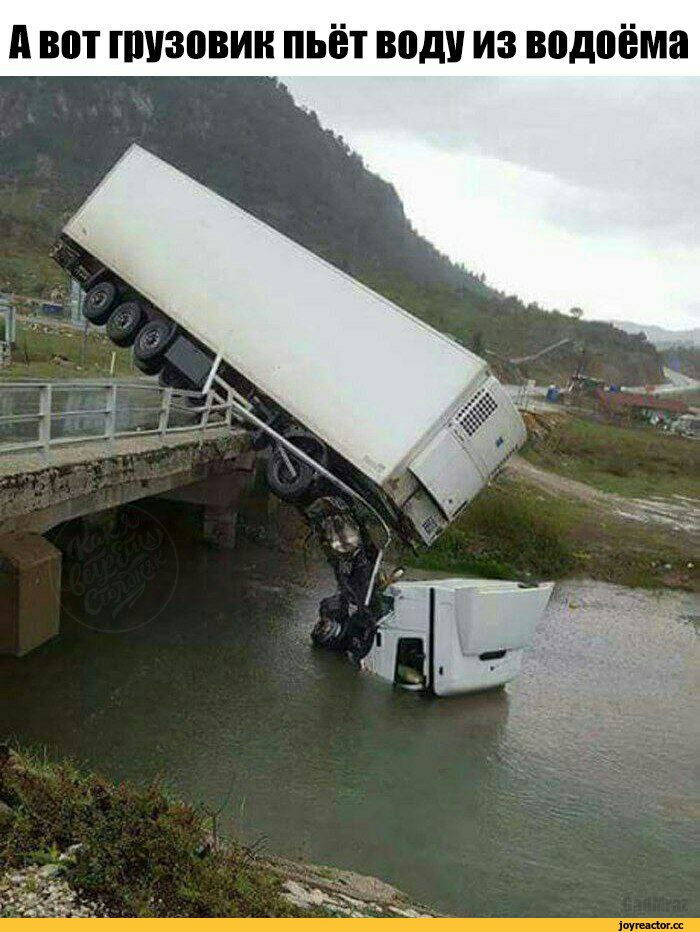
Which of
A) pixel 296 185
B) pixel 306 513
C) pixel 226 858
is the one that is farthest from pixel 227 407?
A: pixel 296 185

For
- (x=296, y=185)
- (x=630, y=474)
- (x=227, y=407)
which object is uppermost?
(x=296, y=185)

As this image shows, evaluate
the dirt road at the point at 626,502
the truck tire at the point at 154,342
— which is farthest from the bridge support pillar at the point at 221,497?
the dirt road at the point at 626,502

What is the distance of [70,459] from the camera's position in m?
8.55

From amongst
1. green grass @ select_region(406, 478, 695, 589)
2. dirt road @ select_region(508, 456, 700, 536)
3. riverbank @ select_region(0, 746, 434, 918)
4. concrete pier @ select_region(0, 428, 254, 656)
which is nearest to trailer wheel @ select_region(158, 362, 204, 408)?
concrete pier @ select_region(0, 428, 254, 656)

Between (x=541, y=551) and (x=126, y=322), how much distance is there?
32.9 feet

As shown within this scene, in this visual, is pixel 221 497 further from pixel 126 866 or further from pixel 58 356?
pixel 126 866

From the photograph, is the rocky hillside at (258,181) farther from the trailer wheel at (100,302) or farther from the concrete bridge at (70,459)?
the concrete bridge at (70,459)

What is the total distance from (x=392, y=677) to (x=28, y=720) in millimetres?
4573

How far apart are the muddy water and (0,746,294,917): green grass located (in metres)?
2.01

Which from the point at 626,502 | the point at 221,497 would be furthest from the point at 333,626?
the point at 626,502

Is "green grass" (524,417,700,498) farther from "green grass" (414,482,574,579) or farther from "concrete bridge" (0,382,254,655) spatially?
"concrete bridge" (0,382,254,655)

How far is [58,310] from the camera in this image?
31.4 meters

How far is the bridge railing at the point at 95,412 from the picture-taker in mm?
7738

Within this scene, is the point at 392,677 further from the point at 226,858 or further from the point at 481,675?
the point at 226,858
